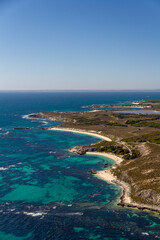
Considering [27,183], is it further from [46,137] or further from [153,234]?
[46,137]

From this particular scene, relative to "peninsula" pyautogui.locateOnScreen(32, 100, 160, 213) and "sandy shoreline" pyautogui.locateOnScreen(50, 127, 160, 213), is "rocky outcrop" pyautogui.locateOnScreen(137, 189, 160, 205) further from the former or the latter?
"sandy shoreline" pyautogui.locateOnScreen(50, 127, 160, 213)

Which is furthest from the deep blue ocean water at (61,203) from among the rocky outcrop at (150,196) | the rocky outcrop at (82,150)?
the rocky outcrop at (150,196)

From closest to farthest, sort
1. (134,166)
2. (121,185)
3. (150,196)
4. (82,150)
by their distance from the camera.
Result: (150,196) < (121,185) < (134,166) < (82,150)

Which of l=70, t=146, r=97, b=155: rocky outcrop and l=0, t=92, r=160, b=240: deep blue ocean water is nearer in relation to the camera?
l=0, t=92, r=160, b=240: deep blue ocean water

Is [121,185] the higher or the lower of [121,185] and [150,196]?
the lower

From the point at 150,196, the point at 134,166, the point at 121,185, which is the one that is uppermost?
the point at 134,166

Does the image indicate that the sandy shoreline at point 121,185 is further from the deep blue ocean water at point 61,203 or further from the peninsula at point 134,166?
the deep blue ocean water at point 61,203

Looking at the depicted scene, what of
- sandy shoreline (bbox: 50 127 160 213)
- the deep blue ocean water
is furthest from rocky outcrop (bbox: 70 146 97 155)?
the deep blue ocean water

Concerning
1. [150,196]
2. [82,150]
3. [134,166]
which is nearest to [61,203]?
[150,196]

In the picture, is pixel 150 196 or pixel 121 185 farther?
pixel 121 185

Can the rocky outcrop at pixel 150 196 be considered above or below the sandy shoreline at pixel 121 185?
above

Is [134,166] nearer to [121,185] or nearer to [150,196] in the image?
[121,185]

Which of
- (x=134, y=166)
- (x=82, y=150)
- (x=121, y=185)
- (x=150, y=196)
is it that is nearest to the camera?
(x=150, y=196)
